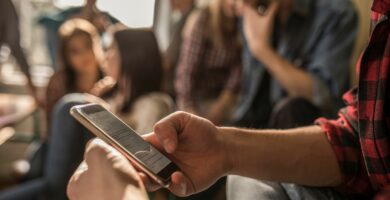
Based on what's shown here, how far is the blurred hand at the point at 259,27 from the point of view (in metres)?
1.50

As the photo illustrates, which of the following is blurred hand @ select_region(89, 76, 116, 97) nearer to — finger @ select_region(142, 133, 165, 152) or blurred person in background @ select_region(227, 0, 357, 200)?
blurred person in background @ select_region(227, 0, 357, 200)

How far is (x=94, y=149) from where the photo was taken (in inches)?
24.1

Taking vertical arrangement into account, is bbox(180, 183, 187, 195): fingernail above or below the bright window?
above

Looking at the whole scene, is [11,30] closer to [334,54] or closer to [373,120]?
[334,54]

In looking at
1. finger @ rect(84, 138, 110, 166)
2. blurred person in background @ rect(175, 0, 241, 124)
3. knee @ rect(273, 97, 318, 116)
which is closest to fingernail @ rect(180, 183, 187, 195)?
finger @ rect(84, 138, 110, 166)

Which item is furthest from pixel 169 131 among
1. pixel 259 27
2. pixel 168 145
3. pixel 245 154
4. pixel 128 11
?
pixel 128 11

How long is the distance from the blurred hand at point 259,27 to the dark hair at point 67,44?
74cm

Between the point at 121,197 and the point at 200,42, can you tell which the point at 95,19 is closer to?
the point at 200,42

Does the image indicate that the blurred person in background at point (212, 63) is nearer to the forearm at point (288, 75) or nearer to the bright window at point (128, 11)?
the forearm at point (288, 75)

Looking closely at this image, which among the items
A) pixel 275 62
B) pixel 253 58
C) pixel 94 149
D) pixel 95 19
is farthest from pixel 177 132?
pixel 95 19

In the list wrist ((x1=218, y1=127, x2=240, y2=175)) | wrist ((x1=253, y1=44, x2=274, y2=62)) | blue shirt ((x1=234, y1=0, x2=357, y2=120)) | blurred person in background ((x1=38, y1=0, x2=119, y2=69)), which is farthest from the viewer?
blurred person in background ((x1=38, y1=0, x2=119, y2=69))

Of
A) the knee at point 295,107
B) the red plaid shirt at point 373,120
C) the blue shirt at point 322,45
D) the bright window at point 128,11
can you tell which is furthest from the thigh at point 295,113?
the bright window at point 128,11

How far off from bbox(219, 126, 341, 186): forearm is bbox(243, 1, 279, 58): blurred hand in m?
0.81

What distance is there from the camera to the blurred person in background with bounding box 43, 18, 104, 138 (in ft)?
6.36
